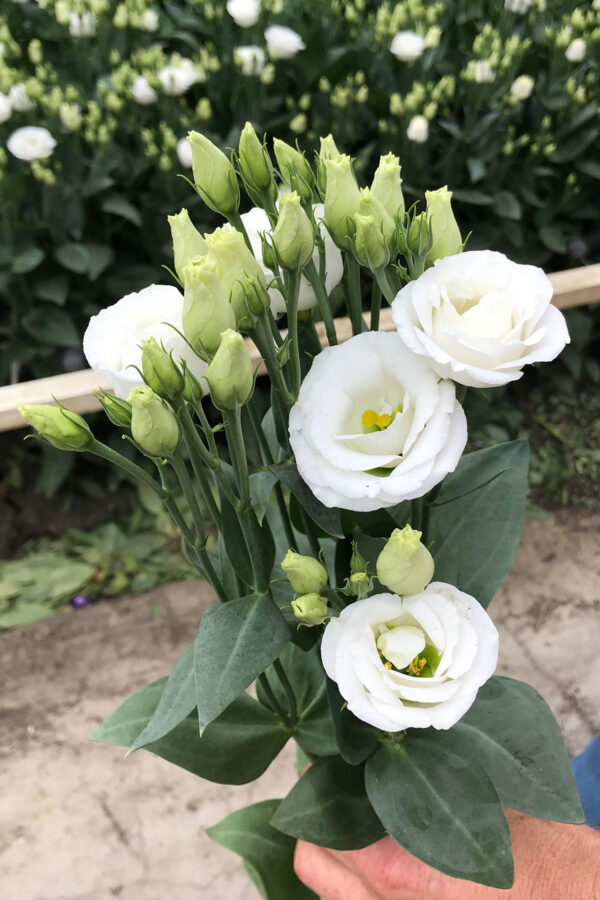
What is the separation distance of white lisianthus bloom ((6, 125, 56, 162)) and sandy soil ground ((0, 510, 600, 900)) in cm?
76

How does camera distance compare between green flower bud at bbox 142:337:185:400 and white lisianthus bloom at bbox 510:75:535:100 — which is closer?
green flower bud at bbox 142:337:185:400

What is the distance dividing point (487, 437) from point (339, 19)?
0.86 metres

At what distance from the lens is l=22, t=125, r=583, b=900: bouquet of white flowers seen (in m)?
0.34

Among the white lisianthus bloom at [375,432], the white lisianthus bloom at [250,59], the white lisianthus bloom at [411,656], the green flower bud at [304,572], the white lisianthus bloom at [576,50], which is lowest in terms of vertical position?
the white lisianthus bloom at [411,656]

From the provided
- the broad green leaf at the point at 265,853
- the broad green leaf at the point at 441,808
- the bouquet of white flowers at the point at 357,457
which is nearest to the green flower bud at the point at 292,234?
the bouquet of white flowers at the point at 357,457

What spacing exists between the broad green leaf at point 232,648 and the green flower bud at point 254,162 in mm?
223

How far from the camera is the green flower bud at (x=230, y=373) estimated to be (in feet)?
1.06

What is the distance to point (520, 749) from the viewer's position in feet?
1.46

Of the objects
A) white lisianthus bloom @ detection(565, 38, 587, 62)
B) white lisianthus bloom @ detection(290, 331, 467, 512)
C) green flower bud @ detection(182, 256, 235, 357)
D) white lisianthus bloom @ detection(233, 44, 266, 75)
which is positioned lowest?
white lisianthus bloom @ detection(565, 38, 587, 62)

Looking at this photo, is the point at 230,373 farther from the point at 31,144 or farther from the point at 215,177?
the point at 31,144

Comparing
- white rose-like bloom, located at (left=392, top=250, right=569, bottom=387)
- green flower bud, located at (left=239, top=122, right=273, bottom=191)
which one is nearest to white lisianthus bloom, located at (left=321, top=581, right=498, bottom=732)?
white rose-like bloom, located at (left=392, top=250, right=569, bottom=387)

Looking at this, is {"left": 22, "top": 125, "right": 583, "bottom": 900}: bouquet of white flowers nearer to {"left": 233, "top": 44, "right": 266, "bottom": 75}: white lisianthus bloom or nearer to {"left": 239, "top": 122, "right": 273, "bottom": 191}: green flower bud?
{"left": 239, "top": 122, "right": 273, "bottom": 191}: green flower bud

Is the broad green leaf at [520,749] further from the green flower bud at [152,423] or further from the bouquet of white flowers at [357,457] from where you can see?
the green flower bud at [152,423]

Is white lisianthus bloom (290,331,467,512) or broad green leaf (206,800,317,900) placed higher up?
white lisianthus bloom (290,331,467,512)
